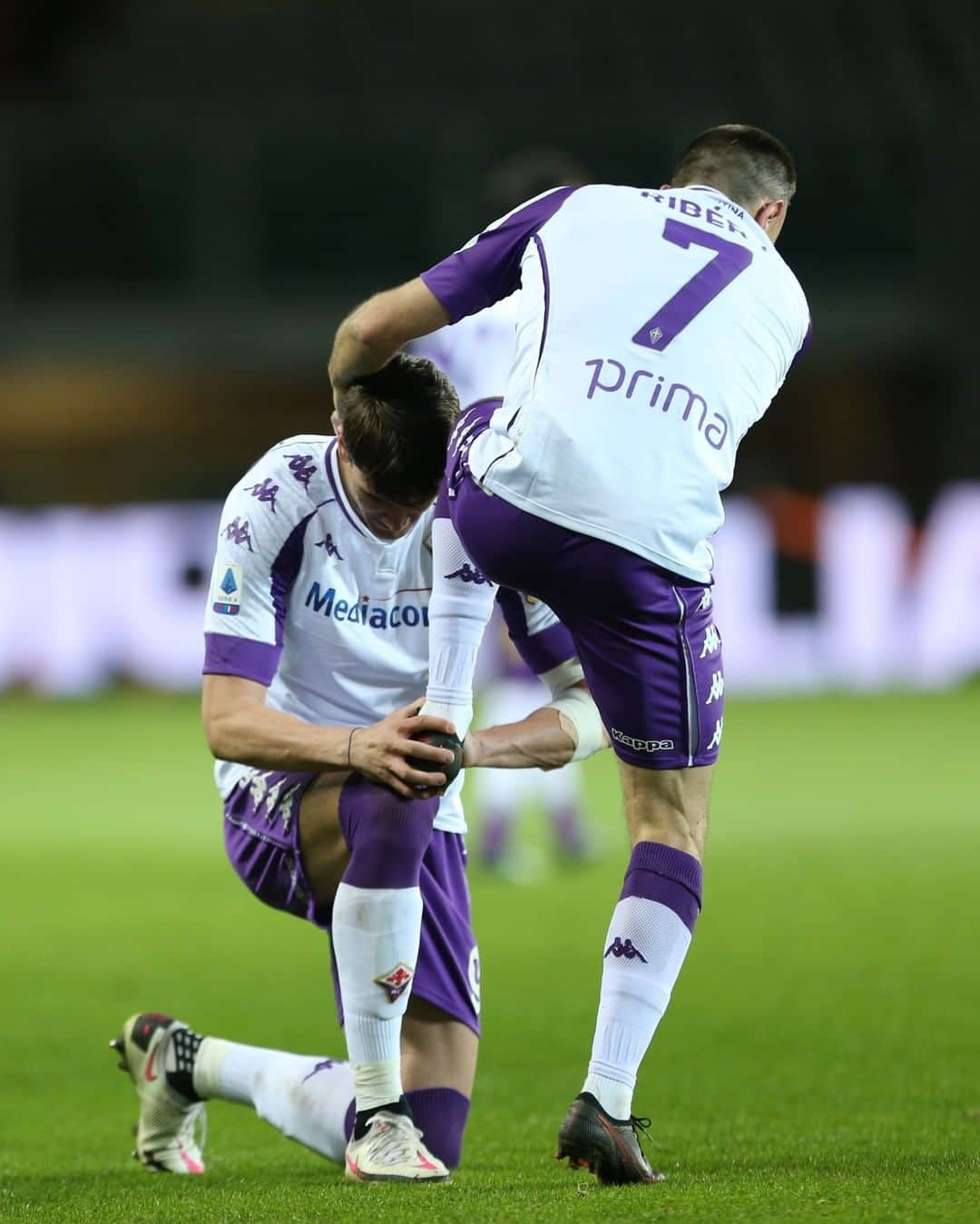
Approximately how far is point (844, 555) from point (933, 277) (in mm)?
5089

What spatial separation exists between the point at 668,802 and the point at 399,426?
2.68 feet

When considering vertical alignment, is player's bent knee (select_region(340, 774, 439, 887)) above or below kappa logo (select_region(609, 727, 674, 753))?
below

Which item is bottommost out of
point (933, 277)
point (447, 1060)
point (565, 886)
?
point (565, 886)

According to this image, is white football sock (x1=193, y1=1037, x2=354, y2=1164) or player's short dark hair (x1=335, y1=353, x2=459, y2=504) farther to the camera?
white football sock (x1=193, y1=1037, x2=354, y2=1164)

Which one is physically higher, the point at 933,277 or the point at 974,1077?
the point at 933,277

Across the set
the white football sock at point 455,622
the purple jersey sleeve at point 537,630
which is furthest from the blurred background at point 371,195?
the white football sock at point 455,622

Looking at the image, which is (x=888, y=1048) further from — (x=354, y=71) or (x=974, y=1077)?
(x=354, y=71)

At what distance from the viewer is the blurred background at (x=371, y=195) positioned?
19828 mm

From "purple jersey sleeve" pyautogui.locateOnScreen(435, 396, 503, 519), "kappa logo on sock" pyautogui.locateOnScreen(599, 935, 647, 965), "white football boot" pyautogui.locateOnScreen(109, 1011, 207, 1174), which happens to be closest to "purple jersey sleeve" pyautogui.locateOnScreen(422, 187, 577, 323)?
"purple jersey sleeve" pyautogui.locateOnScreen(435, 396, 503, 519)

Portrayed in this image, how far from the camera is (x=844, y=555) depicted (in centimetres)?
1592

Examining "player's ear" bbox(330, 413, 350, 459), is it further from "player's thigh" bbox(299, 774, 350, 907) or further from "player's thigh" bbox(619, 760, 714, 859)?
"player's thigh" bbox(619, 760, 714, 859)

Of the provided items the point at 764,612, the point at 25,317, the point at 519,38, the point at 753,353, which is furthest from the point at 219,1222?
the point at 519,38

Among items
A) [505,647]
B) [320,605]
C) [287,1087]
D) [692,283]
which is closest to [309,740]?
[320,605]

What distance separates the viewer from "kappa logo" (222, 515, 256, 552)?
11.5 feet
